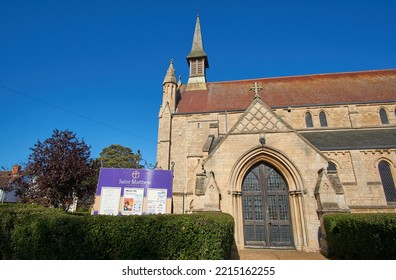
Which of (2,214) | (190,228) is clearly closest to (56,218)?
(2,214)

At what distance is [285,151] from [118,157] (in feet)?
111

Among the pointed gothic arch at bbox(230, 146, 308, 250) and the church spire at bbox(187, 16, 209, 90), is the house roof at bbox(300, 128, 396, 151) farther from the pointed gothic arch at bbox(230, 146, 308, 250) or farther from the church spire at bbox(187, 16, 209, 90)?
the church spire at bbox(187, 16, 209, 90)

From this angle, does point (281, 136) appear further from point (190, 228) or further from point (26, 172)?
point (26, 172)

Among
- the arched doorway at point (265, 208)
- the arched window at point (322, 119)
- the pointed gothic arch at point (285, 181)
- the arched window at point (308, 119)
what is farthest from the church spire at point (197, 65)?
the arched doorway at point (265, 208)

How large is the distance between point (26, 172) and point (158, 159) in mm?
11033

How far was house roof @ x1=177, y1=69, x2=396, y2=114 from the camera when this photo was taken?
21552 millimetres

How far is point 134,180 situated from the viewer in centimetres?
1041

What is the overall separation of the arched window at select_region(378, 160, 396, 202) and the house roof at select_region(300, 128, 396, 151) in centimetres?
131

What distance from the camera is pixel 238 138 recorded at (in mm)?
10359

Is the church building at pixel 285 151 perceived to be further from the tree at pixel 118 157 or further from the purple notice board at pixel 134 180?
the tree at pixel 118 157

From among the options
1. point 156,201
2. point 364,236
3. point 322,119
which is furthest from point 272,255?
point 322,119

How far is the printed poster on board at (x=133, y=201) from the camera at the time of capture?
32.9 feet

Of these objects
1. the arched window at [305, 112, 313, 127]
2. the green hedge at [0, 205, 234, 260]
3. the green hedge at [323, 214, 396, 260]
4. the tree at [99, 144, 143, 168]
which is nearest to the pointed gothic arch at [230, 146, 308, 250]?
the green hedge at [323, 214, 396, 260]

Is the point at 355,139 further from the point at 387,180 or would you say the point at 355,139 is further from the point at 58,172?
the point at 58,172
